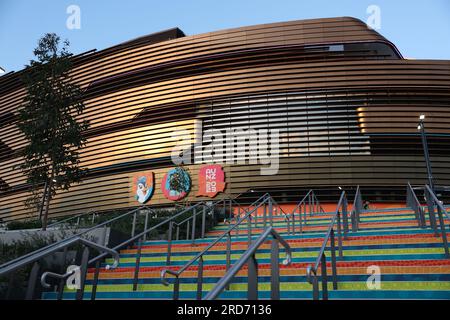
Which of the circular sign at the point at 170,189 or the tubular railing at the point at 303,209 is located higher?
the circular sign at the point at 170,189

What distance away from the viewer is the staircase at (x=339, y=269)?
487cm

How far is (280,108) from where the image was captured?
22.7 m

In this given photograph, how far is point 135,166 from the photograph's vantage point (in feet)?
80.8

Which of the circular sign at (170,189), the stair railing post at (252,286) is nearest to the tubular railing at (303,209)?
the stair railing post at (252,286)

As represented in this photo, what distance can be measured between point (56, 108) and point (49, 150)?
4.13 feet

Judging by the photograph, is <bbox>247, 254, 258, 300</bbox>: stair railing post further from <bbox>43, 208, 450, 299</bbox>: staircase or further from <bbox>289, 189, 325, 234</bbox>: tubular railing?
<bbox>289, 189, 325, 234</bbox>: tubular railing

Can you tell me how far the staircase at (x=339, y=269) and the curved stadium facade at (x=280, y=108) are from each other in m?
13.0

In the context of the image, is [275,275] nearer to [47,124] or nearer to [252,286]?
[252,286]

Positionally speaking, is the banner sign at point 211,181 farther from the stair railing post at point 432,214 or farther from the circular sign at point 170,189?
the stair railing post at point 432,214

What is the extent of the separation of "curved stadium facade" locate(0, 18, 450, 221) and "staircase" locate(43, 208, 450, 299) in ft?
42.7

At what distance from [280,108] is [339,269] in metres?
17.8

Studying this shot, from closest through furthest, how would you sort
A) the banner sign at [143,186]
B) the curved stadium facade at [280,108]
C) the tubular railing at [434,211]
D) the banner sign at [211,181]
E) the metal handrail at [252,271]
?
the metal handrail at [252,271] → the tubular railing at [434,211] → the curved stadium facade at [280,108] → the banner sign at [211,181] → the banner sign at [143,186]

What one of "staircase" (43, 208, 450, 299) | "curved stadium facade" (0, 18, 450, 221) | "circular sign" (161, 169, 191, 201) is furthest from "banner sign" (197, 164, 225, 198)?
"staircase" (43, 208, 450, 299)
